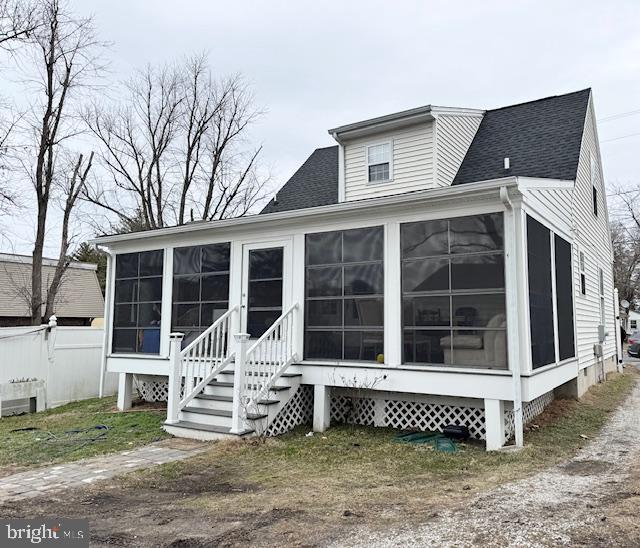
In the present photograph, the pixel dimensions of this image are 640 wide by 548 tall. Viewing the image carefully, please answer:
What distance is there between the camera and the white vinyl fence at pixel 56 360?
31.0ft

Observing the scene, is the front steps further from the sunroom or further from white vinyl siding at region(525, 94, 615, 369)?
white vinyl siding at region(525, 94, 615, 369)

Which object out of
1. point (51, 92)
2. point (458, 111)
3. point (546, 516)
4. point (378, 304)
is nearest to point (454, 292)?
point (378, 304)

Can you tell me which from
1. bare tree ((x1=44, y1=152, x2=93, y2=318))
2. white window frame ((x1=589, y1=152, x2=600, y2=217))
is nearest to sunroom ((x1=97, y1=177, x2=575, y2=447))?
white window frame ((x1=589, y1=152, x2=600, y2=217))

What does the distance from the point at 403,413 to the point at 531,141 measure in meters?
6.02

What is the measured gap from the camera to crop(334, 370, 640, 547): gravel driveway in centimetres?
310

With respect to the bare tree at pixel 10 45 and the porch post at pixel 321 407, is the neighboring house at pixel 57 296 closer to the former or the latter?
the bare tree at pixel 10 45

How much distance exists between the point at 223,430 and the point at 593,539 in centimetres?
442

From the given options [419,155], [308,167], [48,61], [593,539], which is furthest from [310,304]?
[48,61]

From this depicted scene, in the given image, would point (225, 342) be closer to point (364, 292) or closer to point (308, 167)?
point (364, 292)

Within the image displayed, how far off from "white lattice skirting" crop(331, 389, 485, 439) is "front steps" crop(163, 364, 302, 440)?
843 mm

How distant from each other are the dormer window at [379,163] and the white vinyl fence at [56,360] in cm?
694

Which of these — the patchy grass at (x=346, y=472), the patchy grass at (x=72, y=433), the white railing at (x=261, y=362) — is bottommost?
the patchy grass at (x=72, y=433)

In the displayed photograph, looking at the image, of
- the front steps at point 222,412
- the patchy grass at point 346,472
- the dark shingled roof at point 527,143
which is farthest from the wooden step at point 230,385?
the dark shingled roof at point 527,143

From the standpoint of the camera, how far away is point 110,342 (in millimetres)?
9539
